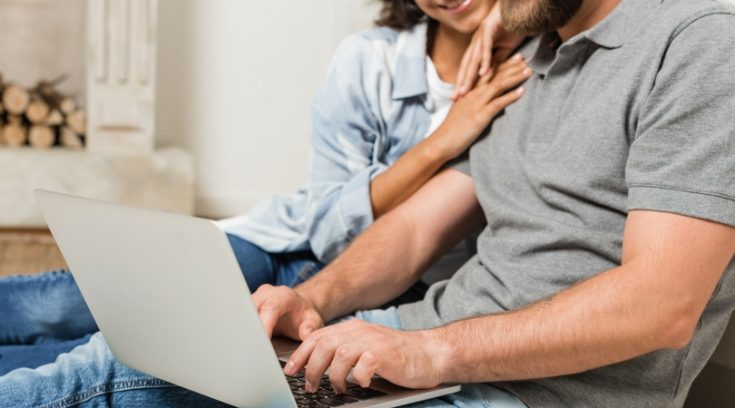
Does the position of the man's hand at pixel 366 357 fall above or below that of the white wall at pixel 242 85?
above

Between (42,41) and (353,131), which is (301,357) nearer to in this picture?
(353,131)

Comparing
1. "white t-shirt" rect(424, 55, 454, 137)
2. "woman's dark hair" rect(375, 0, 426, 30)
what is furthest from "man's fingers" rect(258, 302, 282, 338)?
"woman's dark hair" rect(375, 0, 426, 30)

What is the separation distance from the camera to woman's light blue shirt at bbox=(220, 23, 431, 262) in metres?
1.85

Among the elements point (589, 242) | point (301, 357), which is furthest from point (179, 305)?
point (589, 242)

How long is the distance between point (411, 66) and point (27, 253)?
1945 millimetres

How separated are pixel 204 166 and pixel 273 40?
590mm

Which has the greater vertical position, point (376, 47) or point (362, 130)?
point (376, 47)

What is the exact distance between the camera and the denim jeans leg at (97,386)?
1.12m

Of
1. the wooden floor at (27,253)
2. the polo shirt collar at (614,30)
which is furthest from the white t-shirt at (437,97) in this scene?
the wooden floor at (27,253)

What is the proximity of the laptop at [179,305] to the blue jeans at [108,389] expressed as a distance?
0.8 inches

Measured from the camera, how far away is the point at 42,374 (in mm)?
1138

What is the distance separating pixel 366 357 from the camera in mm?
1082

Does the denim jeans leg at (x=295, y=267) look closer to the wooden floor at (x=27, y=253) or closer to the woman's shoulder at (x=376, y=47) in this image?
the woman's shoulder at (x=376, y=47)

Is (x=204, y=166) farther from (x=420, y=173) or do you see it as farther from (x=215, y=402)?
(x=215, y=402)
